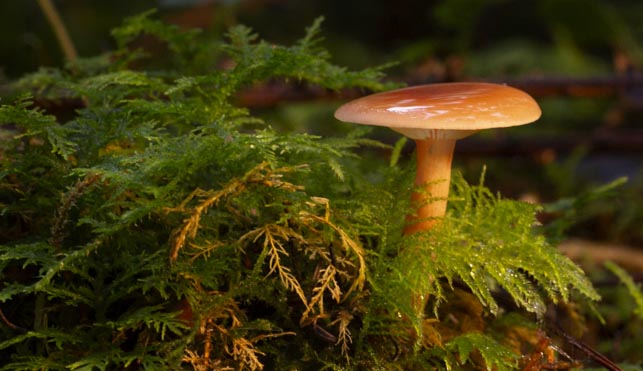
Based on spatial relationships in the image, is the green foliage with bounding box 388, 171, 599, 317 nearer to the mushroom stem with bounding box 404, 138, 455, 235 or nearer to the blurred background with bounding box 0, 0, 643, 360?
the mushroom stem with bounding box 404, 138, 455, 235

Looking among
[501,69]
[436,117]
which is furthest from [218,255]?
[501,69]

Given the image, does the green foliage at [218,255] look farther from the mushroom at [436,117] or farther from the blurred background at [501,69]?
the blurred background at [501,69]

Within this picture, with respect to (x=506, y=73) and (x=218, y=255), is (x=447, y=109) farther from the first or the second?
(x=506, y=73)

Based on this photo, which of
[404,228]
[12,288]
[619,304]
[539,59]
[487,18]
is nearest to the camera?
[12,288]

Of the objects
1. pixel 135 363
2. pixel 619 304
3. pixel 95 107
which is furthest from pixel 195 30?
pixel 619 304

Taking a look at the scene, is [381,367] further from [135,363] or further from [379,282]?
[135,363]

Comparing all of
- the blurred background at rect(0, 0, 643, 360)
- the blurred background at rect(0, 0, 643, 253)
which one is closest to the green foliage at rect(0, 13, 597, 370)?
the blurred background at rect(0, 0, 643, 360)
